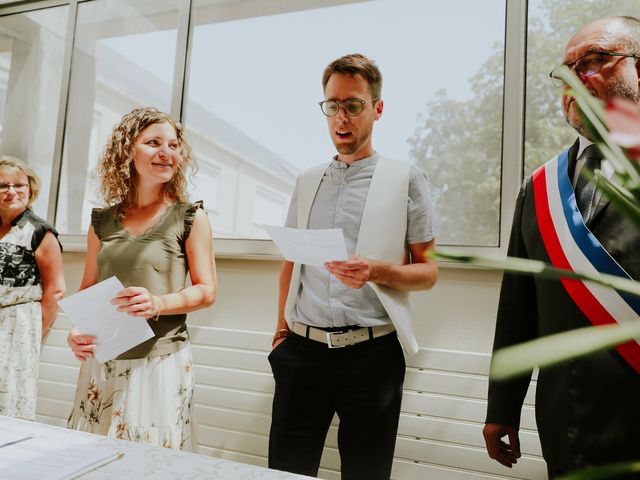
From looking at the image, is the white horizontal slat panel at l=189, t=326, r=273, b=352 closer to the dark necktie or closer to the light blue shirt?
the light blue shirt

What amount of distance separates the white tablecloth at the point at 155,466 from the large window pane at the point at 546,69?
1.51 m

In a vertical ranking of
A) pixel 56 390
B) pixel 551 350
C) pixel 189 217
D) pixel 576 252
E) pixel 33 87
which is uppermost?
pixel 33 87

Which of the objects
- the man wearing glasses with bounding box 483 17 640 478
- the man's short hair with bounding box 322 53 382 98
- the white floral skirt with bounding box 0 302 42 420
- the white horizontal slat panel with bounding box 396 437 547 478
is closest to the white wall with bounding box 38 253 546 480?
the white horizontal slat panel with bounding box 396 437 547 478

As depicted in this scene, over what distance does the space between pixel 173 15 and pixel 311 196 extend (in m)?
1.52

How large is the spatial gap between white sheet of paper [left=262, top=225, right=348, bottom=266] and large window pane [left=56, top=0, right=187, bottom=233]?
154 centimetres

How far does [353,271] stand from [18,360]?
5.16 ft

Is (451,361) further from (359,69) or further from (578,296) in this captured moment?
(359,69)

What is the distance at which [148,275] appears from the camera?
4.91ft

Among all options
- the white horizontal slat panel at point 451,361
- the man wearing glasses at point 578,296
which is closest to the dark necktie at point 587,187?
the man wearing glasses at point 578,296

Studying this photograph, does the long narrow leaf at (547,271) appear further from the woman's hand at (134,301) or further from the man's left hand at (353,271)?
the woman's hand at (134,301)

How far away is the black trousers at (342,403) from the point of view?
1.40 meters

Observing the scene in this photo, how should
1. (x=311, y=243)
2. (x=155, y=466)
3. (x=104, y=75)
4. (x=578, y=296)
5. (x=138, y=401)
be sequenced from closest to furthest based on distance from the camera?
(x=155, y=466) → (x=578, y=296) → (x=311, y=243) → (x=138, y=401) → (x=104, y=75)

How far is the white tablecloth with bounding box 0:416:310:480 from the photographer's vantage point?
808mm

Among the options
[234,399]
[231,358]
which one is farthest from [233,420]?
[231,358]
